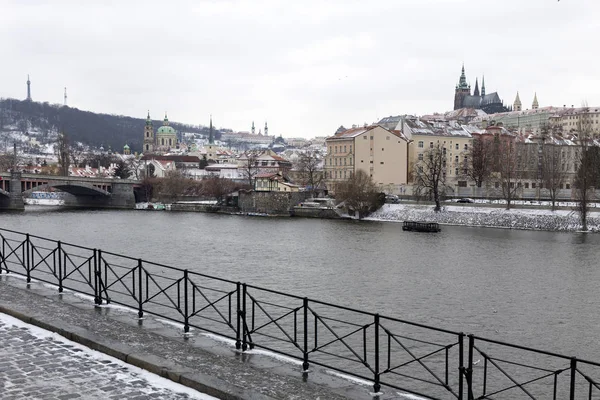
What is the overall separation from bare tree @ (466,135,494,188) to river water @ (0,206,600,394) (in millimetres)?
21559

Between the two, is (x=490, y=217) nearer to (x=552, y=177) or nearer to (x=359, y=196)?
(x=552, y=177)

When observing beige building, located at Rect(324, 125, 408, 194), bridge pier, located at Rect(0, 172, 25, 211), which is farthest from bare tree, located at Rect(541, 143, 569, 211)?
bridge pier, located at Rect(0, 172, 25, 211)

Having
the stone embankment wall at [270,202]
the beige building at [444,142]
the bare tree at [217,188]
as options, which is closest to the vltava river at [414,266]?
the stone embankment wall at [270,202]

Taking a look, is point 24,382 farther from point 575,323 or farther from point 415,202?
point 415,202

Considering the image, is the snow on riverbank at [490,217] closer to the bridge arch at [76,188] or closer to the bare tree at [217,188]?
the bare tree at [217,188]

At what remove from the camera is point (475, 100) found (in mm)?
189500

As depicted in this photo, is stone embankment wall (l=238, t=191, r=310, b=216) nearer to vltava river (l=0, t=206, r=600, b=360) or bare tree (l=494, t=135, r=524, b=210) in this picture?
vltava river (l=0, t=206, r=600, b=360)

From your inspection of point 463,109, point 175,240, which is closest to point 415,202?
point 175,240

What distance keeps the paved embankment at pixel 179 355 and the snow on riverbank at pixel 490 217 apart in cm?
4436

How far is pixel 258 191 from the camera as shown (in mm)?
70750

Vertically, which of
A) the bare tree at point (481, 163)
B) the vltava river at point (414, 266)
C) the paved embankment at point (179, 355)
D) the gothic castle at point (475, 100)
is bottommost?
the vltava river at point (414, 266)

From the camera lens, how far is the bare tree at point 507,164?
61.3 meters

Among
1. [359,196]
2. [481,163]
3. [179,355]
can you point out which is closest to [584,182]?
[359,196]

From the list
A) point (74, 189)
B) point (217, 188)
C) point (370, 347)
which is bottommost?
point (370, 347)
